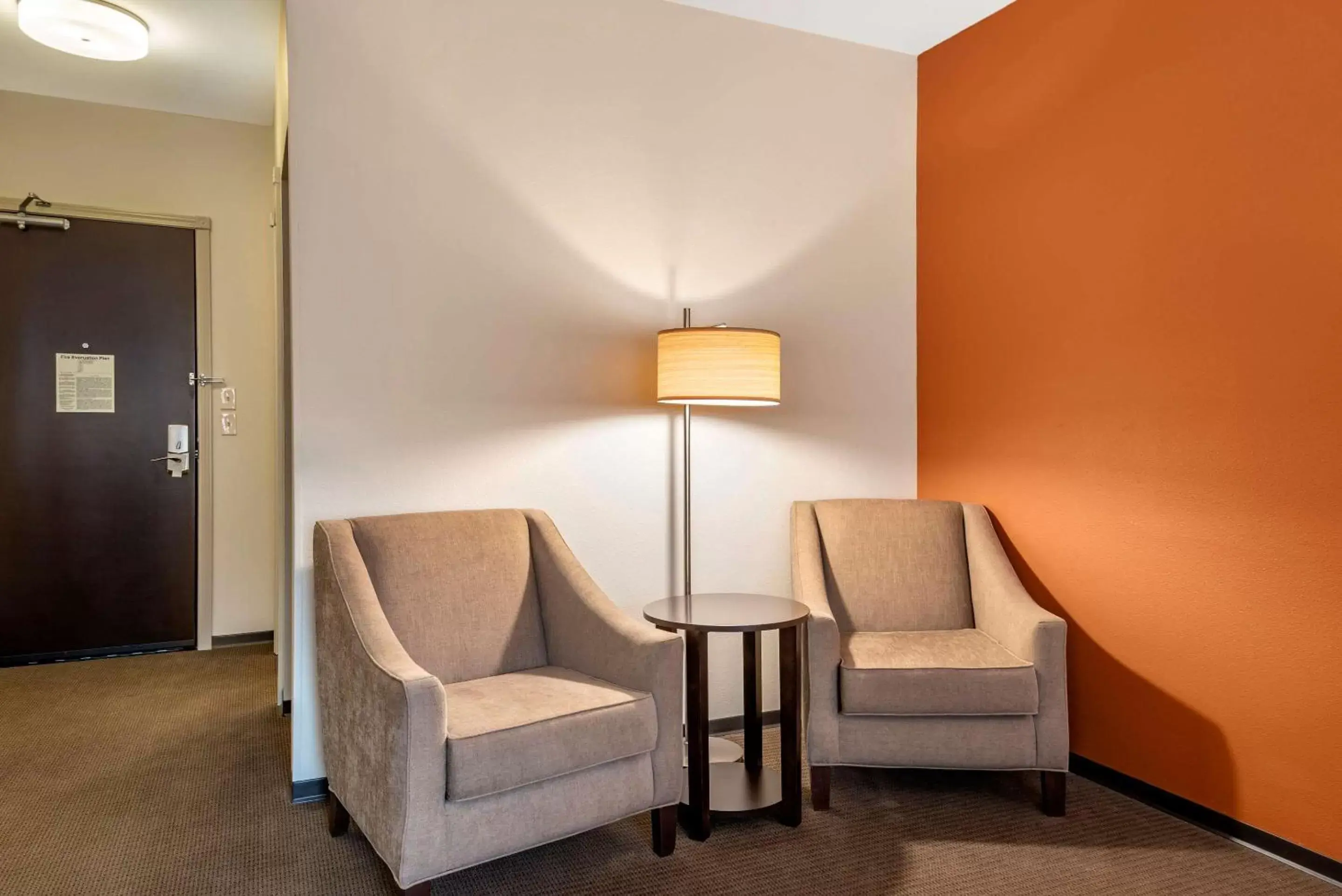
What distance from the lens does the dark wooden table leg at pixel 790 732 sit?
93.0 inches

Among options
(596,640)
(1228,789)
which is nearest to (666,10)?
(596,640)

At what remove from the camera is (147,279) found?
413 centimetres

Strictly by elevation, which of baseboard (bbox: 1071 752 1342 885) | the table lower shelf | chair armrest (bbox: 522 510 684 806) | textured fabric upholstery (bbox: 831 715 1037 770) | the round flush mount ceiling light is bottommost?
baseboard (bbox: 1071 752 1342 885)

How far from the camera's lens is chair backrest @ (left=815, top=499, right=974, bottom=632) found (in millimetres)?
2885

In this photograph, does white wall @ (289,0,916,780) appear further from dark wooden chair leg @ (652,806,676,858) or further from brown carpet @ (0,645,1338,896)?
dark wooden chair leg @ (652,806,676,858)

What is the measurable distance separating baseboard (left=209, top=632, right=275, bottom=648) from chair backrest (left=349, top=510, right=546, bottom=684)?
2.35 m

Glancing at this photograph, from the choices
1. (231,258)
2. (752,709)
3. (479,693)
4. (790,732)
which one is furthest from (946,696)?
(231,258)

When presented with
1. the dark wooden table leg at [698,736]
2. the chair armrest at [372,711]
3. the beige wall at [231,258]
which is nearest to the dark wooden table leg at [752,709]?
the dark wooden table leg at [698,736]

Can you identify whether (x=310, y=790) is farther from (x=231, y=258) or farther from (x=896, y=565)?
(x=231, y=258)

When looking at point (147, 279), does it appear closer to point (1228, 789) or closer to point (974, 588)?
point (974, 588)

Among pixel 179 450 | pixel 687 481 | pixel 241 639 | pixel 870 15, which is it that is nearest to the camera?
pixel 687 481

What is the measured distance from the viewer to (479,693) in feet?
7.09

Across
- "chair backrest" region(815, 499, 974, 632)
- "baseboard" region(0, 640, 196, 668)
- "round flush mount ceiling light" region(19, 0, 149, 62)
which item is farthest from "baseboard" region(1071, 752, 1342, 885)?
"round flush mount ceiling light" region(19, 0, 149, 62)

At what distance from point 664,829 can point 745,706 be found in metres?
0.55
